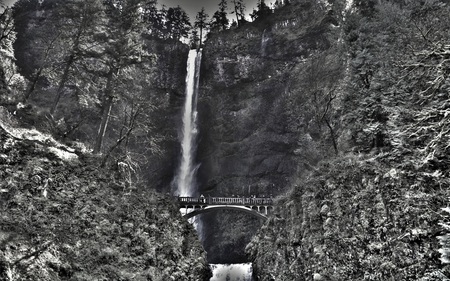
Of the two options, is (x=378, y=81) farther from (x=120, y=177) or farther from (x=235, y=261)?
(x=235, y=261)

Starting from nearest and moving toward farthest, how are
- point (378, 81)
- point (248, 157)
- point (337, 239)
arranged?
point (337, 239) < point (378, 81) < point (248, 157)

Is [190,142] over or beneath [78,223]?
over

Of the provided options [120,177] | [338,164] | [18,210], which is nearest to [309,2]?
[338,164]

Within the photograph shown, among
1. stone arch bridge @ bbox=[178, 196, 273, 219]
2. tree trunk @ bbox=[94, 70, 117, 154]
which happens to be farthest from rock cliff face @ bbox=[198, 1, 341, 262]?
tree trunk @ bbox=[94, 70, 117, 154]

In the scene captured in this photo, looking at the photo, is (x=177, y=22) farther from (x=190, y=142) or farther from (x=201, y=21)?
(x=190, y=142)

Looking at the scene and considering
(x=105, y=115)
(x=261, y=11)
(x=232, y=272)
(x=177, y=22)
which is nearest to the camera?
(x=105, y=115)

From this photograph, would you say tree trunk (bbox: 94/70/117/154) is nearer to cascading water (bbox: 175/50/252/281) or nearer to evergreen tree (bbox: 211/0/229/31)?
cascading water (bbox: 175/50/252/281)

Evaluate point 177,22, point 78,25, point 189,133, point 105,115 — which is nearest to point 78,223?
point 105,115
